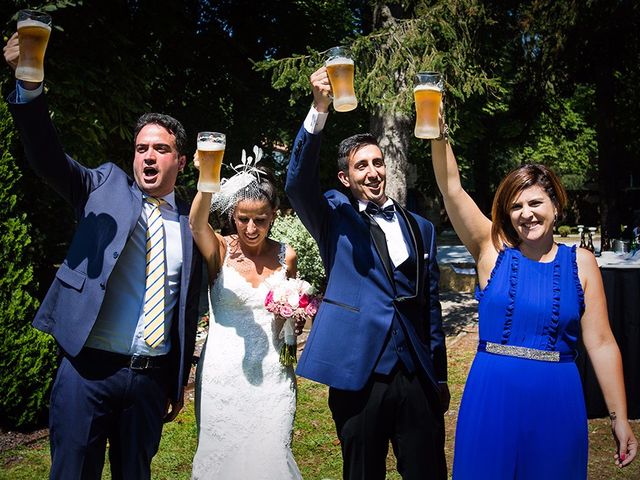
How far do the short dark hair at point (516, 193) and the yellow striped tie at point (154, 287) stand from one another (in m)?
1.68

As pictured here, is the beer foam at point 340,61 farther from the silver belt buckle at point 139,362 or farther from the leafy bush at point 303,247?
the leafy bush at point 303,247

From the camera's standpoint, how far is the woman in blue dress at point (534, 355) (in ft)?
9.14

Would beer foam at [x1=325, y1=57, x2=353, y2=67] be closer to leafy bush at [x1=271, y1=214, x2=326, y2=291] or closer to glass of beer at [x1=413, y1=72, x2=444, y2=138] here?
glass of beer at [x1=413, y1=72, x2=444, y2=138]

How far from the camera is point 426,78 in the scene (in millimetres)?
2885

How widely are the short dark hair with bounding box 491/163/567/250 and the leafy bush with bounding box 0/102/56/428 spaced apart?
4.60 meters

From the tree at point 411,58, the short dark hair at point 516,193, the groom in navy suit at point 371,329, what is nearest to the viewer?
the short dark hair at point 516,193

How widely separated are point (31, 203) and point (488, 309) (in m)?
5.11

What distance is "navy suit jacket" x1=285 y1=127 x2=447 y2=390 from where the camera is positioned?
3178 millimetres

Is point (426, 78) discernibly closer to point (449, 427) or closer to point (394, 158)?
point (449, 427)

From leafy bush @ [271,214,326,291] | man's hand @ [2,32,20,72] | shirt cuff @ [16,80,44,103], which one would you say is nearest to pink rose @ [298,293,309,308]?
shirt cuff @ [16,80,44,103]

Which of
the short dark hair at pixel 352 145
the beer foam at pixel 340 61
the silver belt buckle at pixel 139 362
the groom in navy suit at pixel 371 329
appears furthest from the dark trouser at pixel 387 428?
the beer foam at pixel 340 61

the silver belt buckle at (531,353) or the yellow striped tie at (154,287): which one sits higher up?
the yellow striped tie at (154,287)

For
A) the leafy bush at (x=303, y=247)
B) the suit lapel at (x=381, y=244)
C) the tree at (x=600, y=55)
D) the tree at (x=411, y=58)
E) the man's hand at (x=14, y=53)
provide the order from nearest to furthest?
the man's hand at (x=14, y=53), the suit lapel at (x=381, y=244), the tree at (x=411, y=58), the tree at (x=600, y=55), the leafy bush at (x=303, y=247)

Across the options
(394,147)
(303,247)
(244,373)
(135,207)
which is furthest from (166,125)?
(303,247)
